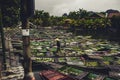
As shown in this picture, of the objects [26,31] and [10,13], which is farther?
[10,13]

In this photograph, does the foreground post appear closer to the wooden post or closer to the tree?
the wooden post

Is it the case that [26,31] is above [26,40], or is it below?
above

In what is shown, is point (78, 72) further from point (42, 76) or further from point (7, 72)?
point (7, 72)

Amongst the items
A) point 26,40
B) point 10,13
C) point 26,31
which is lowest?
point 26,40

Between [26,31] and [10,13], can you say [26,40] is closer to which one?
[26,31]

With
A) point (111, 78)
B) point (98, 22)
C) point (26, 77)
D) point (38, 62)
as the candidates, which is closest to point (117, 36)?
point (98, 22)

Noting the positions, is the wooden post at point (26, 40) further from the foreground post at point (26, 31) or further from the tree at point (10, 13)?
the tree at point (10, 13)

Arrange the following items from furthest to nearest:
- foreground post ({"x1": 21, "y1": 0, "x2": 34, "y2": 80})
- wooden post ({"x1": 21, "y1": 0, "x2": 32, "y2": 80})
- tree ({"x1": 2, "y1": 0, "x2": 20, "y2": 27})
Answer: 1. tree ({"x1": 2, "y1": 0, "x2": 20, "y2": 27})
2. wooden post ({"x1": 21, "y1": 0, "x2": 32, "y2": 80})
3. foreground post ({"x1": 21, "y1": 0, "x2": 34, "y2": 80})

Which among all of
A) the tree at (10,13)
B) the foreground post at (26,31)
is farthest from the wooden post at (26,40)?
the tree at (10,13)

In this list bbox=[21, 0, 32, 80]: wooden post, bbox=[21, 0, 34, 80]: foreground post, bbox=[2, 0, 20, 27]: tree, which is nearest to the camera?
bbox=[21, 0, 34, 80]: foreground post

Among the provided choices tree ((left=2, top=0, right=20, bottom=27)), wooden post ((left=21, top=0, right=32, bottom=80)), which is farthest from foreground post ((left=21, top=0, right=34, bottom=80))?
tree ((left=2, top=0, right=20, bottom=27))

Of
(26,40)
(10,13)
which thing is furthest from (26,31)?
(10,13)
